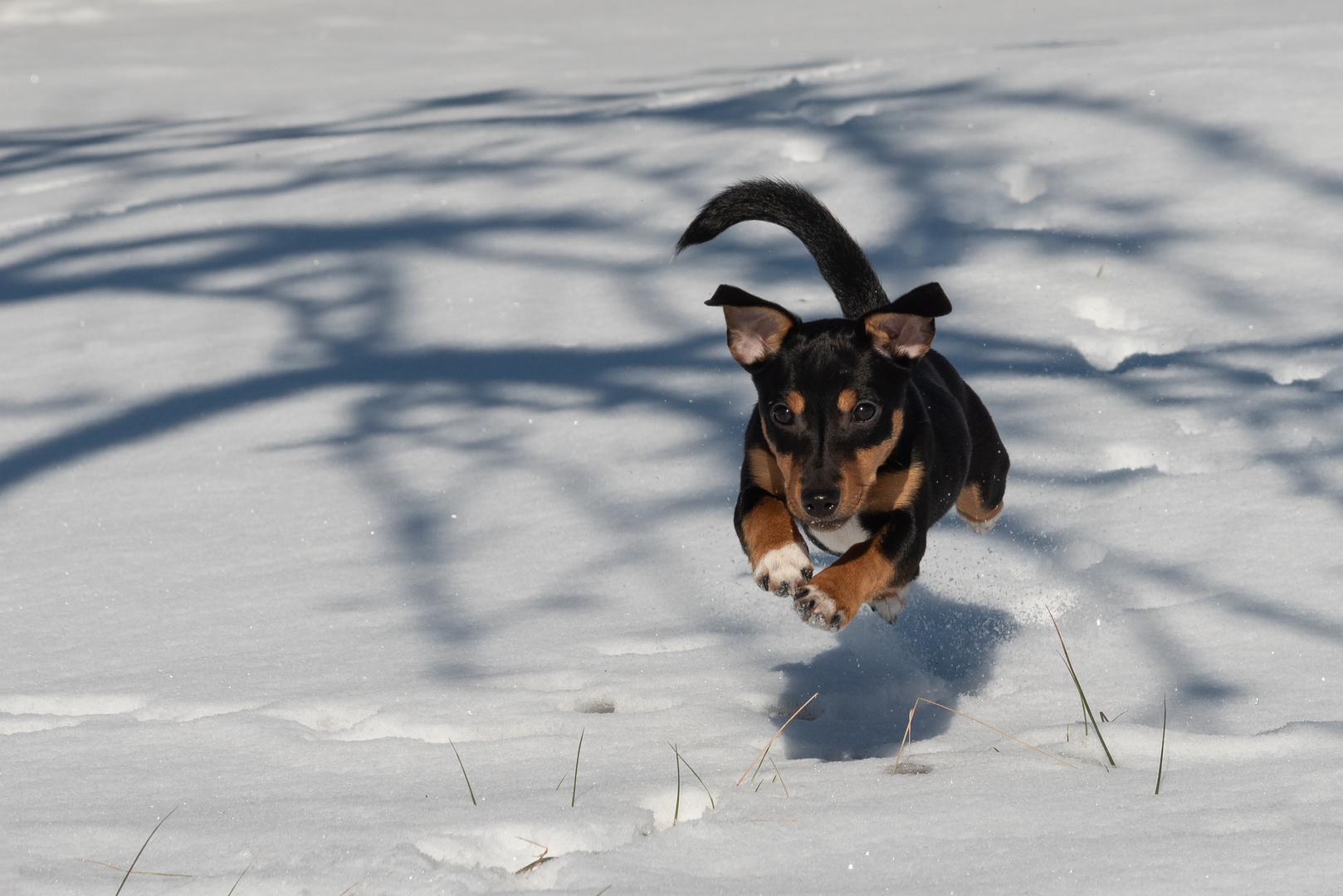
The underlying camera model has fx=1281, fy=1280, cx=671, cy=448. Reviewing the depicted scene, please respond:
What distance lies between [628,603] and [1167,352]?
2545 millimetres

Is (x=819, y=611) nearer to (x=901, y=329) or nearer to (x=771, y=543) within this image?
(x=771, y=543)

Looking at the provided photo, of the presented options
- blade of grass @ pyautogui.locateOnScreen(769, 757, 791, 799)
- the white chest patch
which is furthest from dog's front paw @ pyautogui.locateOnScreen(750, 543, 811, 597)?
blade of grass @ pyautogui.locateOnScreen(769, 757, 791, 799)

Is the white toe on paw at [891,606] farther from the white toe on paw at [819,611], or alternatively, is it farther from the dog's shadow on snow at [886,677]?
the white toe on paw at [819,611]

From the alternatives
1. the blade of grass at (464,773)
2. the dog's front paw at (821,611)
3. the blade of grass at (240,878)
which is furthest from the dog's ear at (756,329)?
the blade of grass at (240,878)

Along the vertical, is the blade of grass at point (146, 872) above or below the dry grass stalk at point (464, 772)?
above

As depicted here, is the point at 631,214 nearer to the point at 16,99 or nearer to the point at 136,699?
the point at 136,699

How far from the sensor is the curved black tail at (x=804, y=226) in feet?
10.00

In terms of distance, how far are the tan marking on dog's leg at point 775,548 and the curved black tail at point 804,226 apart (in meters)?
0.64

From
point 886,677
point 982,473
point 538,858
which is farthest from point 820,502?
point 982,473

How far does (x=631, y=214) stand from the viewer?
6223mm

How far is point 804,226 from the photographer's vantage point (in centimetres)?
323

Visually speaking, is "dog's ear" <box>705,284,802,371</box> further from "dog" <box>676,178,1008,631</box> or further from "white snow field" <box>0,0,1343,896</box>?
"white snow field" <box>0,0,1343,896</box>

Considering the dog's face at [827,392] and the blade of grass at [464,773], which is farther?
the dog's face at [827,392]

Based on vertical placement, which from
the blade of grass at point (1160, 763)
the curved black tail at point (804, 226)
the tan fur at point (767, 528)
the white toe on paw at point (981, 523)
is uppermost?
the curved black tail at point (804, 226)
